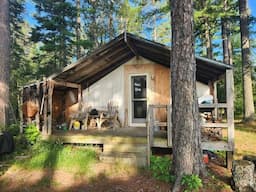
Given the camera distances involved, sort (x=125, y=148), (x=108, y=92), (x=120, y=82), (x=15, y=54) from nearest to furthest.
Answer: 1. (x=125, y=148)
2. (x=120, y=82)
3. (x=108, y=92)
4. (x=15, y=54)

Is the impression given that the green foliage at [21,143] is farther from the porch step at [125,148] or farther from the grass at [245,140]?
the grass at [245,140]

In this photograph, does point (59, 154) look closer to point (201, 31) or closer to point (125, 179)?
point (125, 179)

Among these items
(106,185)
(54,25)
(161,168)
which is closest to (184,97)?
(161,168)

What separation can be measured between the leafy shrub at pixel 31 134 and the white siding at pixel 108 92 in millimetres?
2855

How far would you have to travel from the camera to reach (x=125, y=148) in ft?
18.7

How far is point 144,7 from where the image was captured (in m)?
16.6

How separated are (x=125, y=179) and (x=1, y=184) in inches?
105

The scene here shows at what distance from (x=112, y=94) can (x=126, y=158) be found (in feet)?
12.6

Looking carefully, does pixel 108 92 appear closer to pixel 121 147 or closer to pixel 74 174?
pixel 121 147

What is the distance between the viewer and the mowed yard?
4.51 m

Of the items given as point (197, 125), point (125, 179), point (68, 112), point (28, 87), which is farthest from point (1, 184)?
point (68, 112)

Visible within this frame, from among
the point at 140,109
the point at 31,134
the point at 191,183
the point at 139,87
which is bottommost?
the point at 191,183

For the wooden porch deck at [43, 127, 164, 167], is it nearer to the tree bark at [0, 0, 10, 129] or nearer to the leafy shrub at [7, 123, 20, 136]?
the leafy shrub at [7, 123, 20, 136]

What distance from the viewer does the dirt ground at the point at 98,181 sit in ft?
14.5
